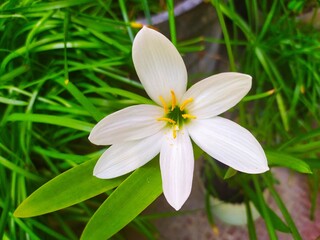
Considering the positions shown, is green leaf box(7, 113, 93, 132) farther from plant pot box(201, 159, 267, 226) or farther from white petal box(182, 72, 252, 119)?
plant pot box(201, 159, 267, 226)

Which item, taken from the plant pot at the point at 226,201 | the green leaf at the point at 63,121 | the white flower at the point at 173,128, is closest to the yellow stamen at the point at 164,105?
the white flower at the point at 173,128

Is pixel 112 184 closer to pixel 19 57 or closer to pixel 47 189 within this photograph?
pixel 47 189

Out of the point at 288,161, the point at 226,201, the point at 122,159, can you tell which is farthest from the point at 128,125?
the point at 226,201

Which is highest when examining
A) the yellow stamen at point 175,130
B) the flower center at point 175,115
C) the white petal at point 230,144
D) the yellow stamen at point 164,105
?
the yellow stamen at point 164,105

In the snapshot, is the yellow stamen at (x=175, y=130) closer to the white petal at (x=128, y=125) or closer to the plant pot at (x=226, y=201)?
the white petal at (x=128, y=125)

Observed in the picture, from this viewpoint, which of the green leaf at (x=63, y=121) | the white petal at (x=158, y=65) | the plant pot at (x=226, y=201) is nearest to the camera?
the white petal at (x=158, y=65)

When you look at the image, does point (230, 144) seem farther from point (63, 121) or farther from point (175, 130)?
point (63, 121)
